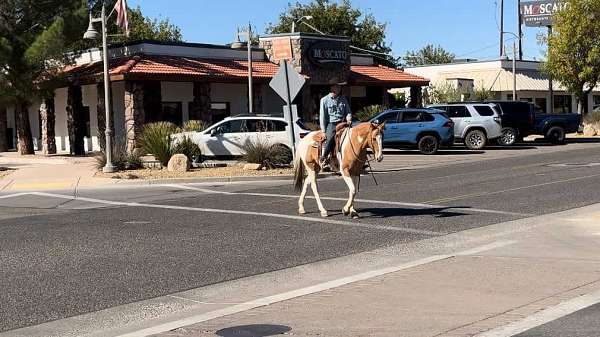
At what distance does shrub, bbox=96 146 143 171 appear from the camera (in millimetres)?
23531

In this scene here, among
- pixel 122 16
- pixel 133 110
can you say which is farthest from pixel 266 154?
pixel 133 110

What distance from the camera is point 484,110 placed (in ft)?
107

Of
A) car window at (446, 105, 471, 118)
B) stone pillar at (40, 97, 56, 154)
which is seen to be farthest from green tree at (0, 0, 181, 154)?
car window at (446, 105, 471, 118)

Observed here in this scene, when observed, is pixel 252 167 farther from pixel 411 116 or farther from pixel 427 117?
pixel 427 117

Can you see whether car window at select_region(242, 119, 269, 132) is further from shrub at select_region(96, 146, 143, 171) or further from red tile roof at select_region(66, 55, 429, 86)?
red tile roof at select_region(66, 55, 429, 86)

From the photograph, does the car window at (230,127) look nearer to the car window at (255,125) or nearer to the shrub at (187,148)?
the car window at (255,125)

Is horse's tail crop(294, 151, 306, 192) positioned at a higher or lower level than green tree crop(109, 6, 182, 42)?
lower

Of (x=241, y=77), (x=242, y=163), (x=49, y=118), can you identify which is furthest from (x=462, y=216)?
(x=49, y=118)

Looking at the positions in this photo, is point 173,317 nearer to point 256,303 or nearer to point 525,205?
point 256,303

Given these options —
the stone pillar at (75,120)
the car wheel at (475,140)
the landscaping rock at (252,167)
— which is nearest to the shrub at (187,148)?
the landscaping rock at (252,167)

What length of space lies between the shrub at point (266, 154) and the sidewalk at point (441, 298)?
542 inches

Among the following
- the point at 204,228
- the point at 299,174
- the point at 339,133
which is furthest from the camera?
the point at 299,174

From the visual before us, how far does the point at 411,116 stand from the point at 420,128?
63 cm

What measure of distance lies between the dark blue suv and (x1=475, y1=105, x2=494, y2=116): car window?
2948 mm
